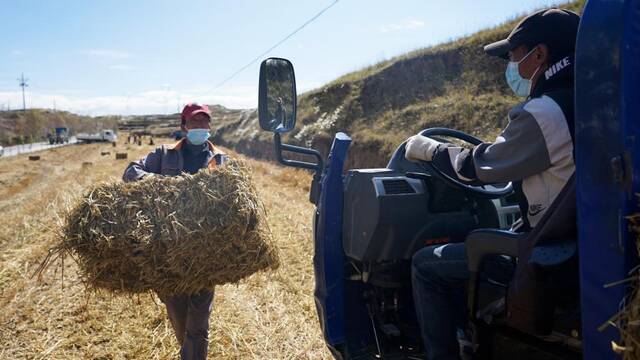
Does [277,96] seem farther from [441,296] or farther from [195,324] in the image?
[195,324]

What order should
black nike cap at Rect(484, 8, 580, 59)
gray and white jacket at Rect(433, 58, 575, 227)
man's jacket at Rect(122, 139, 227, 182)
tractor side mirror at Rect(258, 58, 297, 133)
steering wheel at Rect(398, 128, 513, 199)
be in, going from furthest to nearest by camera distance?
man's jacket at Rect(122, 139, 227, 182)
tractor side mirror at Rect(258, 58, 297, 133)
steering wheel at Rect(398, 128, 513, 199)
black nike cap at Rect(484, 8, 580, 59)
gray and white jacket at Rect(433, 58, 575, 227)

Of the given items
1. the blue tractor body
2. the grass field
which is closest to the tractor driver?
the blue tractor body

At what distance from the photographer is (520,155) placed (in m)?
2.07

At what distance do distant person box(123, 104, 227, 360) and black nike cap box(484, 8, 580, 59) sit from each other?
2.51 m

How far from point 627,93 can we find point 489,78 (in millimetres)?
16750

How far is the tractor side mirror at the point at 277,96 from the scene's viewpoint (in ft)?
10.5

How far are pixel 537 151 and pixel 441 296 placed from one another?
921 millimetres

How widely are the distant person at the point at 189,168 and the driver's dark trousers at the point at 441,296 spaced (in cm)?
190

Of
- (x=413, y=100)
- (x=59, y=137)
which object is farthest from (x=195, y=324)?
(x=59, y=137)

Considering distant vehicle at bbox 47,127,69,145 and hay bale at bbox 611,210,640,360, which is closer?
hay bale at bbox 611,210,640,360

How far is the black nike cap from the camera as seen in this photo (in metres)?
2.22

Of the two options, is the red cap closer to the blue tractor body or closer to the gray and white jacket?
the blue tractor body

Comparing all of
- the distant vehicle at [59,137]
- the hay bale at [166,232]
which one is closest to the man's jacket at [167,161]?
the hay bale at [166,232]

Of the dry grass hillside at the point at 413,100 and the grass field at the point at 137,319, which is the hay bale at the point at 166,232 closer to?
the grass field at the point at 137,319
